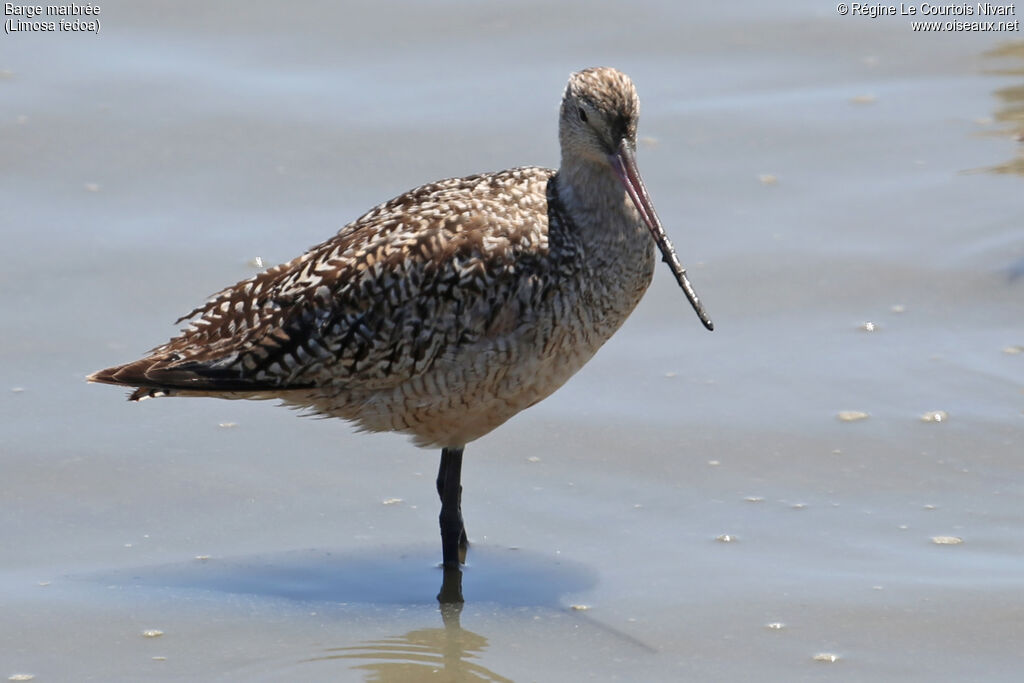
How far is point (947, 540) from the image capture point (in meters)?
5.67

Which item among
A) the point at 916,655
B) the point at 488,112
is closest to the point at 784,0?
the point at 488,112

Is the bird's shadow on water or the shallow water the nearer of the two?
the shallow water

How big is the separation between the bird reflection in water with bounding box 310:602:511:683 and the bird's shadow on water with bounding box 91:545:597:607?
0.24 metres

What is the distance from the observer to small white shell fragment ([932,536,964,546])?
5648 mm

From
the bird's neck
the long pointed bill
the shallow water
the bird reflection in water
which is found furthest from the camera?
the bird's neck

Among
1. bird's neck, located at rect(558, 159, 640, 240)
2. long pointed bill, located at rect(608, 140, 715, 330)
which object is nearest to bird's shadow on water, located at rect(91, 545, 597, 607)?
long pointed bill, located at rect(608, 140, 715, 330)

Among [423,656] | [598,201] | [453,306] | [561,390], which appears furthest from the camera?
[561,390]

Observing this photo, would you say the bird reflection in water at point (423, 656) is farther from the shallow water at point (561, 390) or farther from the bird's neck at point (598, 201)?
the bird's neck at point (598, 201)

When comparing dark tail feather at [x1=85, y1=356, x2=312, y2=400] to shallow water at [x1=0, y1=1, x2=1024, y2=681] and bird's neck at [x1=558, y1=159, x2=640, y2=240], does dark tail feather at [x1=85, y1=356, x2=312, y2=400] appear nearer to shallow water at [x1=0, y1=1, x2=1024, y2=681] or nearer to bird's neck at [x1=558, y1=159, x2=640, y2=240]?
shallow water at [x1=0, y1=1, x2=1024, y2=681]

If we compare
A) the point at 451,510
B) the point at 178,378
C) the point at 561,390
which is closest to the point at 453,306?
the point at 451,510

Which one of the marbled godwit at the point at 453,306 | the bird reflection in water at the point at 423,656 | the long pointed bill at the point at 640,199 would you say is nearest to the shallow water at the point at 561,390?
the bird reflection in water at the point at 423,656

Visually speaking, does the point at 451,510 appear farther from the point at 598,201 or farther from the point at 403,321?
the point at 598,201

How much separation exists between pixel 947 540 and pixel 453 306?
1.75 meters

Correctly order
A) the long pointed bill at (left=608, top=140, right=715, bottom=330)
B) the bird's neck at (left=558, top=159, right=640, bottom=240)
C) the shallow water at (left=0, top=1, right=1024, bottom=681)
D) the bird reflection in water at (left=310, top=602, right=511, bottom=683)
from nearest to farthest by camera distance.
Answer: the bird reflection in water at (left=310, top=602, right=511, bottom=683) < the shallow water at (left=0, top=1, right=1024, bottom=681) < the long pointed bill at (left=608, top=140, right=715, bottom=330) < the bird's neck at (left=558, top=159, right=640, bottom=240)
